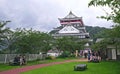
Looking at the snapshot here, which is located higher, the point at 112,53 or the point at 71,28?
the point at 71,28

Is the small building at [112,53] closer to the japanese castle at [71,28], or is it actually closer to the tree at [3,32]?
the tree at [3,32]

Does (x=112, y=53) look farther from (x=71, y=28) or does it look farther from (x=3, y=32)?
(x=71, y=28)

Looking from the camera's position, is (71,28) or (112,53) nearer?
(112,53)

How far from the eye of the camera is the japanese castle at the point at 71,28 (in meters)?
75.4

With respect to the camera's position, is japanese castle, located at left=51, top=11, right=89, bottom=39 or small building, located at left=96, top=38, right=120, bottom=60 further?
japanese castle, located at left=51, top=11, right=89, bottom=39

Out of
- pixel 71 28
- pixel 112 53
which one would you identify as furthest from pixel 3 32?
pixel 71 28

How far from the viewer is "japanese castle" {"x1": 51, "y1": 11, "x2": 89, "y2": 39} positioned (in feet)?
247

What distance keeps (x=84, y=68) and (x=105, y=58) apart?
14.0 m

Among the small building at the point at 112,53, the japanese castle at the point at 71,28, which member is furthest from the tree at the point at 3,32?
the japanese castle at the point at 71,28

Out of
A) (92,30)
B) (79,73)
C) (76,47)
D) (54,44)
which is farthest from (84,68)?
(92,30)

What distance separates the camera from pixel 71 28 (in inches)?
3034

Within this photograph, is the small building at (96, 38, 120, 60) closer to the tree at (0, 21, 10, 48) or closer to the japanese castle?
the tree at (0, 21, 10, 48)

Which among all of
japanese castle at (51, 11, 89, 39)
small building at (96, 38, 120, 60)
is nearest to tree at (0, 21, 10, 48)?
small building at (96, 38, 120, 60)

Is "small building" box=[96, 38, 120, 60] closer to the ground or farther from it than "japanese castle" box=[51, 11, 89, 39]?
closer to the ground
